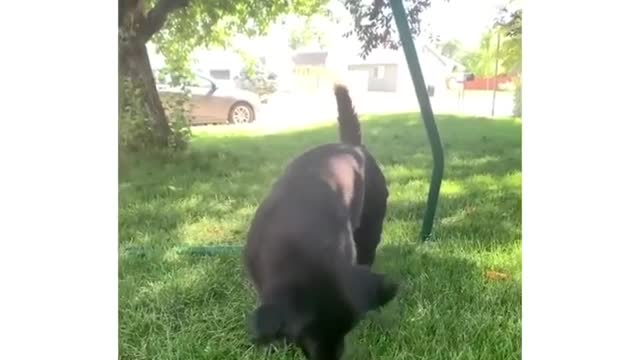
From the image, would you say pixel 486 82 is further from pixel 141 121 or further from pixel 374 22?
pixel 141 121

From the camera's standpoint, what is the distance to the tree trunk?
1481 millimetres

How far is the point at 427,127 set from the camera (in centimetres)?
150

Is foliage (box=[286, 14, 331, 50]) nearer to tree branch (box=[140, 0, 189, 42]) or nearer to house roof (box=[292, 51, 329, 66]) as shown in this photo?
house roof (box=[292, 51, 329, 66])

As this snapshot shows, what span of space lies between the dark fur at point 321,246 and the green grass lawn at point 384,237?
28mm

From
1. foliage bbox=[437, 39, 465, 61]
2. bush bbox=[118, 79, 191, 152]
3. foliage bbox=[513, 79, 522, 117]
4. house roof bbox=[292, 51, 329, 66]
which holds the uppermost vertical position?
foliage bbox=[437, 39, 465, 61]

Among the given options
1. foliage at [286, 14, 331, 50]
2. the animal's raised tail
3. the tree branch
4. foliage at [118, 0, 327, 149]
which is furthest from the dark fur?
the tree branch

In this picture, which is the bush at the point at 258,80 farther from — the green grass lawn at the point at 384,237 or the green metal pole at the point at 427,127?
the green metal pole at the point at 427,127

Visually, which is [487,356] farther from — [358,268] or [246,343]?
[246,343]

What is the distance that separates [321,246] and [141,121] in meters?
0.41

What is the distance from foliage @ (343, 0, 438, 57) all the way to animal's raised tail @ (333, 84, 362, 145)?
8 cm

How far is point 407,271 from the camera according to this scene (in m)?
1.49

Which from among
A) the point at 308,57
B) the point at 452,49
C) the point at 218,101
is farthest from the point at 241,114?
the point at 452,49

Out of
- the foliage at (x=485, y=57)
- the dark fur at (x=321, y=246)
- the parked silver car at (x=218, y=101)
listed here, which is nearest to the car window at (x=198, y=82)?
the parked silver car at (x=218, y=101)
